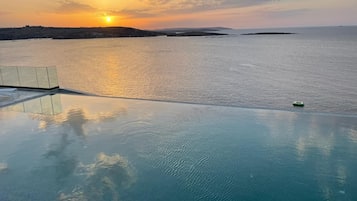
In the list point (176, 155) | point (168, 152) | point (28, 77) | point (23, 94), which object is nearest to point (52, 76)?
point (28, 77)

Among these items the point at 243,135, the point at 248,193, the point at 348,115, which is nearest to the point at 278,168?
the point at 248,193

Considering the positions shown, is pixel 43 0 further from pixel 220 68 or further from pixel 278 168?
pixel 278 168

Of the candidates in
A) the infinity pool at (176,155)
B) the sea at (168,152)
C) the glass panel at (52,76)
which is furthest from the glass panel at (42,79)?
the infinity pool at (176,155)

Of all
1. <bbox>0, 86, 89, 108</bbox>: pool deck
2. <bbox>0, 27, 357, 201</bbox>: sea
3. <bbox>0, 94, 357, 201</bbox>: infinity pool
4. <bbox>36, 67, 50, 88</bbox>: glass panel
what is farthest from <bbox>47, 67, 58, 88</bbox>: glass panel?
<bbox>0, 94, 357, 201</bbox>: infinity pool

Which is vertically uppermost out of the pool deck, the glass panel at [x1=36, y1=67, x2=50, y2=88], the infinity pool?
the glass panel at [x1=36, y1=67, x2=50, y2=88]

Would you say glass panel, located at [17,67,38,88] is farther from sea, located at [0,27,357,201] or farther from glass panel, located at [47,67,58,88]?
sea, located at [0,27,357,201]

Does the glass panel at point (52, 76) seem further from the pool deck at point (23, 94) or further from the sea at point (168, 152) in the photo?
the sea at point (168, 152)

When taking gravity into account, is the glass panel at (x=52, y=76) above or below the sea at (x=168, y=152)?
above

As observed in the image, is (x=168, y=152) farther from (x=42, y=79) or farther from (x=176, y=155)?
(x=42, y=79)

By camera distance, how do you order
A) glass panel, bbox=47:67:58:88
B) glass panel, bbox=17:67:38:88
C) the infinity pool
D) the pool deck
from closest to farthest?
1. the infinity pool
2. the pool deck
3. glass panel, bbox=47:67:58:88
4. glass panel, bbox=17:67:38:88
